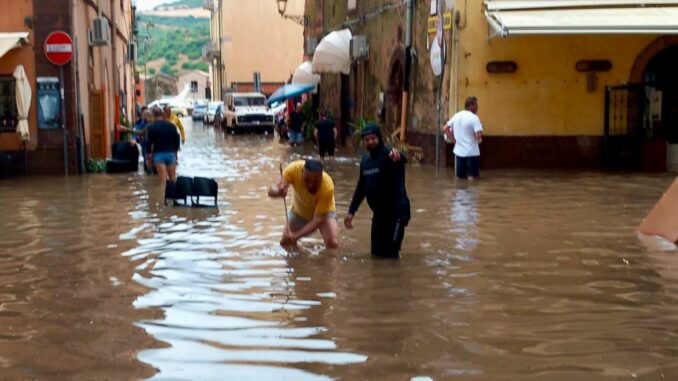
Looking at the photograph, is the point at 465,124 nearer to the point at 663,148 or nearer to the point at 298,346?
the point at 663,148

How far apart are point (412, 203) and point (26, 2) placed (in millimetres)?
9960

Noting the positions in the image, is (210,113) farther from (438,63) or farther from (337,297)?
(337,297)

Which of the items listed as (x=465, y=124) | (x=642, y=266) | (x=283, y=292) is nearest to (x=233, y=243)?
(x=283, y=292)

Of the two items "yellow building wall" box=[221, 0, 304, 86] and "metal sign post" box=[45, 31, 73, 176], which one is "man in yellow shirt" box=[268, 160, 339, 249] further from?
"yellow building wall" box=[221, 0, 304, 86]

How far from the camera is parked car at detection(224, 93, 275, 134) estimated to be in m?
46.3

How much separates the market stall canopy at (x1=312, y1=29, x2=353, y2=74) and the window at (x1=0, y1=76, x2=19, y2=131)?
41.6ft

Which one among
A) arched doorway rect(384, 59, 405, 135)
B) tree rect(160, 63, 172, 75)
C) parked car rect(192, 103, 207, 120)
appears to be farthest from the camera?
tree rect(160, 63, 172, 75)

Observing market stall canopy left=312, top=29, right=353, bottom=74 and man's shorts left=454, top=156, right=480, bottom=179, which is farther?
market stall canopy left=312, top=29, right=353, bottom=74

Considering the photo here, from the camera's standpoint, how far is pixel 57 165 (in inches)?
800

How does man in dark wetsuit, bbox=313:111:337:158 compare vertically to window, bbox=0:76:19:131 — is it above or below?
below

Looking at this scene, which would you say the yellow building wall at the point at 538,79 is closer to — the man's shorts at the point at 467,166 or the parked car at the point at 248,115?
the man's shorts at the point at 467,166

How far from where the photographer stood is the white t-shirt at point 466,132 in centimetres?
1708

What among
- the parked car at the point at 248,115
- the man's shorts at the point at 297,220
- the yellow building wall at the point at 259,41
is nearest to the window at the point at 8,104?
the man's shorts at the point at 297,220

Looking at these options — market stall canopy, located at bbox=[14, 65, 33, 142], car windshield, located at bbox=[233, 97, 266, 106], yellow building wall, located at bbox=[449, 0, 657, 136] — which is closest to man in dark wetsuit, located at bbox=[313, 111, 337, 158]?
yellow building wall, located at bbox=[449, 0, 657, 136]
